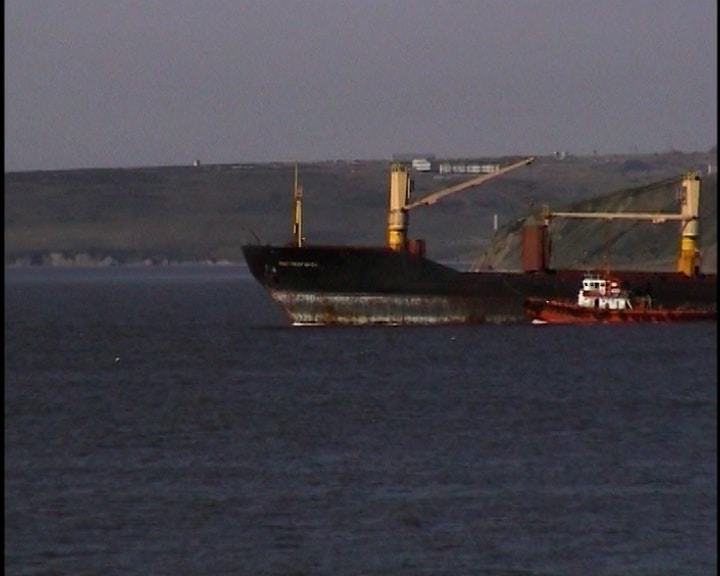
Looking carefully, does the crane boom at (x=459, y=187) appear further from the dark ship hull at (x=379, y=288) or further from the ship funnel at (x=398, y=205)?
the dark ship hull at (x=379, y=288)

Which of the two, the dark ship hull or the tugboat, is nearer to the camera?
the dark ship hull

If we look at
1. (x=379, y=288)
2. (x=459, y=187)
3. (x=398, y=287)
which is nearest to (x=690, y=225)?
(x=459, y=187)

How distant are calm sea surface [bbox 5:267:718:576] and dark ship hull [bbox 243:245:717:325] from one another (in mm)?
7666

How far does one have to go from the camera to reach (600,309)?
206ft

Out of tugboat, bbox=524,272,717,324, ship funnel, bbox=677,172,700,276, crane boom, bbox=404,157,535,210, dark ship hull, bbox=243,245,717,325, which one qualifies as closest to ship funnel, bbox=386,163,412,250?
crane boom, bbox=404,157,535,210

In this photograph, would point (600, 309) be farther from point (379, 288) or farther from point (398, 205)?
point (398, 205)

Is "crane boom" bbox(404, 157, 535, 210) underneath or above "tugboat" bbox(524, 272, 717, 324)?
above

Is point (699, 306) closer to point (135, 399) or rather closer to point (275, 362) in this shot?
point (275, 362)

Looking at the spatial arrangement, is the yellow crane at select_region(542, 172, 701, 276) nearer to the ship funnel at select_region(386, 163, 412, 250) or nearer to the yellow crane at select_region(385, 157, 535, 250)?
the yellow crane at select_region(385, 157, 535, 250)

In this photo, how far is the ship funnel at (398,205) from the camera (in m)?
65.6

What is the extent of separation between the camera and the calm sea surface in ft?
68.0

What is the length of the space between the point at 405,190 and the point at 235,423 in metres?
33.0

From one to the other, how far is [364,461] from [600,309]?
118 ft

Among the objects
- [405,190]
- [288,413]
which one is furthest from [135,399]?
[405,190]
